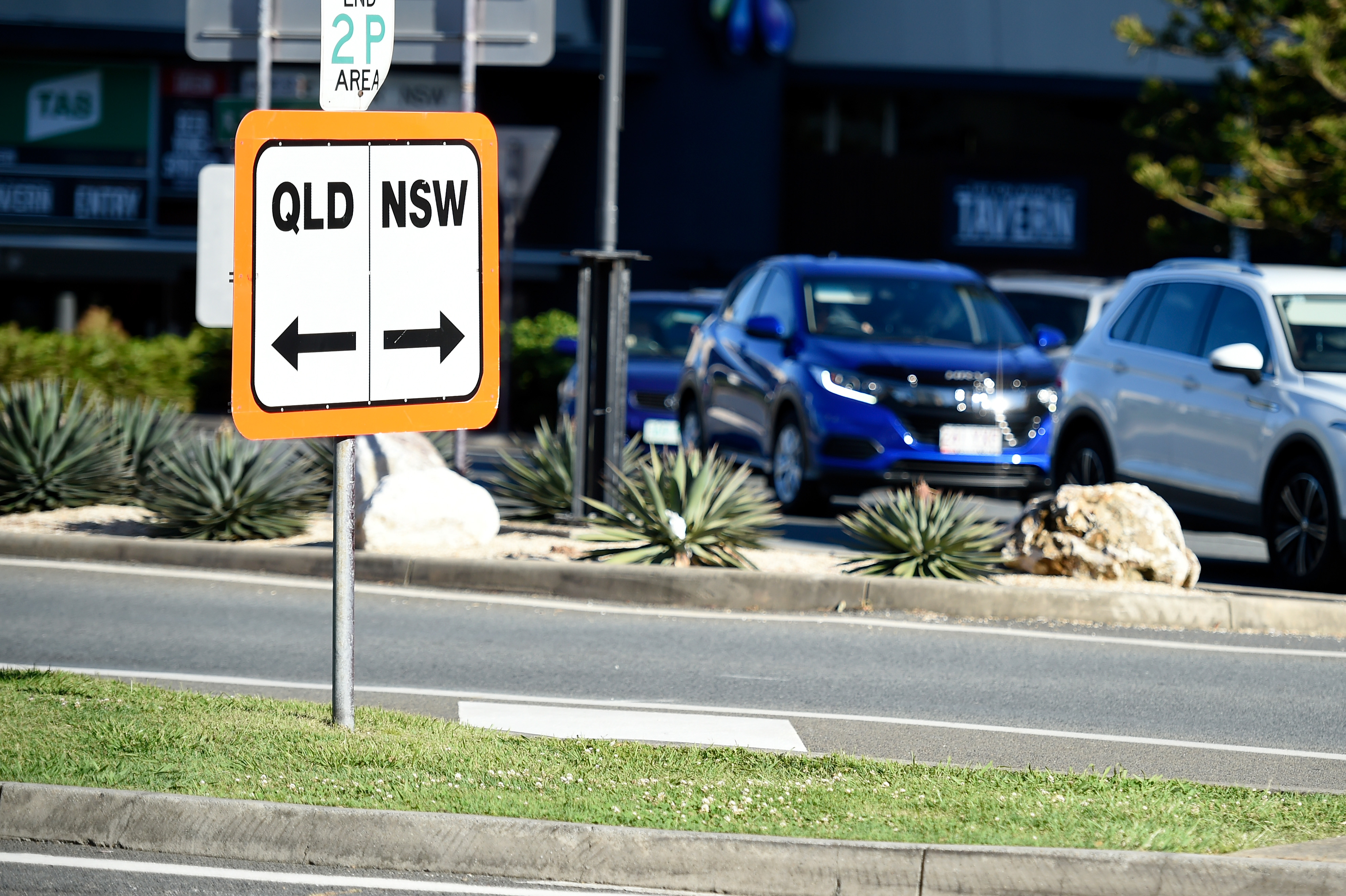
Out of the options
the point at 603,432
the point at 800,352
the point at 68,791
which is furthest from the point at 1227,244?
the point at 68,791

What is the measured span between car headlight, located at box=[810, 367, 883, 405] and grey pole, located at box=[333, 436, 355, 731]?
7.74m

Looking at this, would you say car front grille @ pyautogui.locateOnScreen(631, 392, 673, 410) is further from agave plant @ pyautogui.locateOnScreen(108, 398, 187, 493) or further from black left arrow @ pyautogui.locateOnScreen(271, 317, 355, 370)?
black left arrow @ pyautogui.locateOnScreen(271, 317, 355, 370)

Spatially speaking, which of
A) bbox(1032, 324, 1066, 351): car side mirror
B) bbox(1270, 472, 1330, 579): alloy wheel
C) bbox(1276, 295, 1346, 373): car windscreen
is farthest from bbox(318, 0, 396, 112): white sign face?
bbox(1032, 324, 1066, 351): car side mirror

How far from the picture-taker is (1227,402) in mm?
11359

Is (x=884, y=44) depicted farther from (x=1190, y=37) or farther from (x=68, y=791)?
(x=68, y=791)

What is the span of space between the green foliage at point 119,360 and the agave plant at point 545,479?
1231cm

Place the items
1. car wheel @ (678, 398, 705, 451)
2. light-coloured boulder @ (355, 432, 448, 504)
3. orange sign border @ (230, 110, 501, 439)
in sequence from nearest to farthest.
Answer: orange sign border @ (230, 110, 501, 439) → light-coloured boulder @ (355, 432, 448, 504) → car wheel @ (678, 398, 705, 451)

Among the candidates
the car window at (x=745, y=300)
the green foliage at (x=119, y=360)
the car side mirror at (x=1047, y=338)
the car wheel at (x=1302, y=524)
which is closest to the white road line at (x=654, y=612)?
the car wheel at (x=1302, y=524)

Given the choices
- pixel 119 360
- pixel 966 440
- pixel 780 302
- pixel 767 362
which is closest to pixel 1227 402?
pixel 966 440

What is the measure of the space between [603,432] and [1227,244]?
16.0 meters

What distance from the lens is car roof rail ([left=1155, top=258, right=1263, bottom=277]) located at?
11805 mm

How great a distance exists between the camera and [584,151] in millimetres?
29734

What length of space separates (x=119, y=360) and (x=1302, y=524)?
17.9 meters

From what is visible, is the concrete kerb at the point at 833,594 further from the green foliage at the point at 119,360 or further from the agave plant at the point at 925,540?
the green foliage at the point at 119,360
